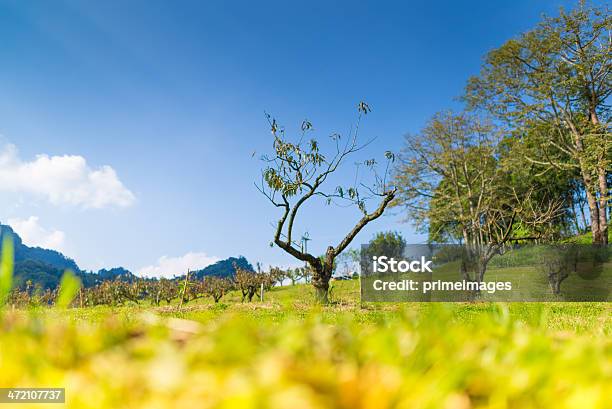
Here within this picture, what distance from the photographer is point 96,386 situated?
2.23 ft

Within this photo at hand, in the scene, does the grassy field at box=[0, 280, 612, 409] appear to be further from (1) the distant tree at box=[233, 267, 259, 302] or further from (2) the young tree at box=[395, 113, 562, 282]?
(2) the young tree at box=[395, 113, 562, 282]

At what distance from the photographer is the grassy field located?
0.63m

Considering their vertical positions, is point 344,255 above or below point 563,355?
above

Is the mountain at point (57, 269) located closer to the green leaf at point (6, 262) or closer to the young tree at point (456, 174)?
the young tree at point (456, 174)

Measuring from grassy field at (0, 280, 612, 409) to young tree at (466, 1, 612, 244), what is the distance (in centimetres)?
2006

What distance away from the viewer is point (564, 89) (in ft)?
67.5

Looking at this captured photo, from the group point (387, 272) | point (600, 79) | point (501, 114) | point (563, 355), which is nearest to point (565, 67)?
point (600, 79)

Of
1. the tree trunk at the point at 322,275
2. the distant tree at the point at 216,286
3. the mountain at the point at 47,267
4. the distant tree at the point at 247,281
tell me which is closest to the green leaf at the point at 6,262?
the tree trunk at the point at 322,275

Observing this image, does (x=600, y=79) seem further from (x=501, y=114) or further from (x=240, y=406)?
(x=240, y=406)

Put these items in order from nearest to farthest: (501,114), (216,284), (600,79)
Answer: (216,284), (600,79), (501,114)

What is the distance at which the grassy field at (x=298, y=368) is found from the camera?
24.9 inches

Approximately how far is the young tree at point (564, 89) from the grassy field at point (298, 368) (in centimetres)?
2006

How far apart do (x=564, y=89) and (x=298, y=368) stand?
77.3 feet

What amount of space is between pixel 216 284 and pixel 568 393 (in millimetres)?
16799
